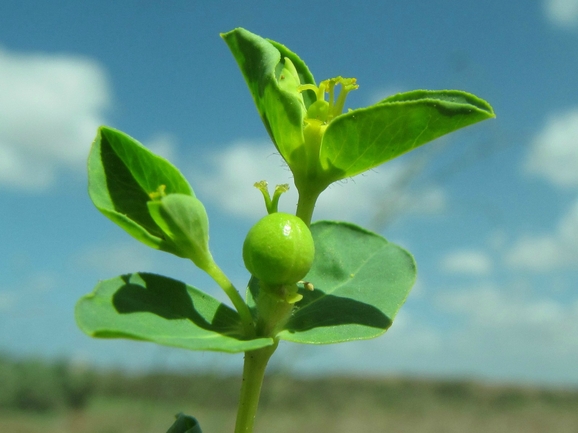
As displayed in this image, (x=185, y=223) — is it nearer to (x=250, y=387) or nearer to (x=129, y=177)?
(x=129, y=177)

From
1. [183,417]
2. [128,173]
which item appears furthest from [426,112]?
[183,417]

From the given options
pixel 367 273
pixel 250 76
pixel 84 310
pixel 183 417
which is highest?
pixel 250 76

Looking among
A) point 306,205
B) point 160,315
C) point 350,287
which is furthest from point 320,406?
point 160,315

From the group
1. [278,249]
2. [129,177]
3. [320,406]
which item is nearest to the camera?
[278,249]

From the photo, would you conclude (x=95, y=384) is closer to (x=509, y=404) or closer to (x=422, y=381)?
(x=422, y=381)

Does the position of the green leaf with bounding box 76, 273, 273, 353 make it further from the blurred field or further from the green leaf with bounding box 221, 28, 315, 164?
the blurred field

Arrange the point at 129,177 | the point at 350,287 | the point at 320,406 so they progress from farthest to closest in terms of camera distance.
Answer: the point at 320,406 → the point at 350,287 → the point at 129,177

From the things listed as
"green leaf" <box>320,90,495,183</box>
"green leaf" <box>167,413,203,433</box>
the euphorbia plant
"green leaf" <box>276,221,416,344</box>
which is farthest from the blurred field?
"green leaf" <box>320,90,495,183</box>
